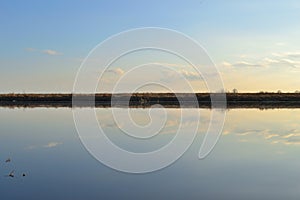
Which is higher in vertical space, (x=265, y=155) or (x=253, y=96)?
(x=253, y=96)

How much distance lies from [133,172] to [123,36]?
336 centimetres

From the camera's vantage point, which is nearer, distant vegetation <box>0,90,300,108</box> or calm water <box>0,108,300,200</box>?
calm water <box>0,108,300,200</box>

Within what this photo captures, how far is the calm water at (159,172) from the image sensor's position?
8.92 m

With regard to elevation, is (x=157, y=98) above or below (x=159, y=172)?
above

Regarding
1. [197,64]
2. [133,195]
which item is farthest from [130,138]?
[133,195]

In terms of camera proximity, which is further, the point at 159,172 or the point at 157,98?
the point at 157,98

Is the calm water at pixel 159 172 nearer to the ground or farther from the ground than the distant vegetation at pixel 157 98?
nearer to the ground

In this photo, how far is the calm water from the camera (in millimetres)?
8922

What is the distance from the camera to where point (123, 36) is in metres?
10.8

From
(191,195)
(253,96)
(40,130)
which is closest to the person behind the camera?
(191,195)

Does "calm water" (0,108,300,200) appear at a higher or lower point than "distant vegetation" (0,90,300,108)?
lower

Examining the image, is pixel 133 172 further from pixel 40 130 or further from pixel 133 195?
pixel 40 130

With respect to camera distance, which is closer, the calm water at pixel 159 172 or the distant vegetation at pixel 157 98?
the calm water at pixel 159 172

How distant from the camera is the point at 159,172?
36.4ft
